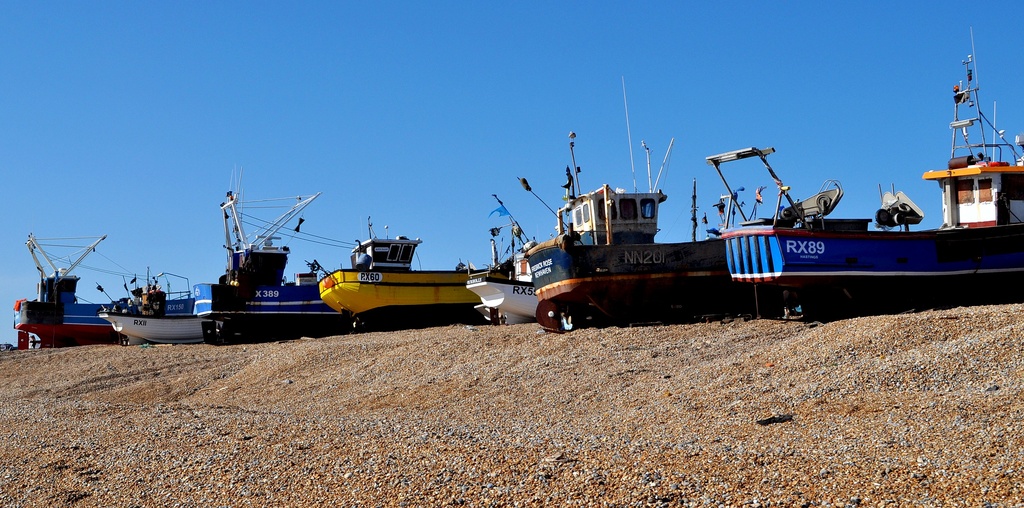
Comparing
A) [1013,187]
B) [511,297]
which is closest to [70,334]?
[511,297]

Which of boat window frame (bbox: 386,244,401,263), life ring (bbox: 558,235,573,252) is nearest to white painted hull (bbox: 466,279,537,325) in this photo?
life ring (bbox: 558,235,573,252)

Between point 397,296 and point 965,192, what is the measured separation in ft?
56.9

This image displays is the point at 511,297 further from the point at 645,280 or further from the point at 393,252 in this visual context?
the point at 393,252

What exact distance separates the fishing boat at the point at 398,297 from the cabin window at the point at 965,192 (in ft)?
54.1

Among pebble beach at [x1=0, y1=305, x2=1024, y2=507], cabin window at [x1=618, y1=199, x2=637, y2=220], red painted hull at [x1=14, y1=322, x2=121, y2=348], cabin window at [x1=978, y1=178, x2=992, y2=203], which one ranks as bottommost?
pebble beach at [x1=0, y1=305, x2=1024, y2=507]

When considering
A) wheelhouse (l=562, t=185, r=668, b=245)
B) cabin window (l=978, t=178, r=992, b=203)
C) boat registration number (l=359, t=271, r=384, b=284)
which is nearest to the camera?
cabin window (l=978, t=178, r=992, b=203)

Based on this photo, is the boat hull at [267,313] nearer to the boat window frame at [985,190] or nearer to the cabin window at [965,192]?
the cabin window at [965,192]

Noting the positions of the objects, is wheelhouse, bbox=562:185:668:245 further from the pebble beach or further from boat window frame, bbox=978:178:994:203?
boat window frame, bbox=978:178:994:203

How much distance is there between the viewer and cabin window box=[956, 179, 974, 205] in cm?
1579

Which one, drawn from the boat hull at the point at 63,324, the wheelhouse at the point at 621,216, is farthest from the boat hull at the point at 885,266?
the boat hull at the point at 63,324

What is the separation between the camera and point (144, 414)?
12.2 m

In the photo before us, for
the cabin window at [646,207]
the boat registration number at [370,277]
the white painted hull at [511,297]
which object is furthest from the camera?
the boat registration number at [370,277]

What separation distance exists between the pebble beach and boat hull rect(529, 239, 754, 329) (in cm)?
121

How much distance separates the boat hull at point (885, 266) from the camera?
1441 centimetres
